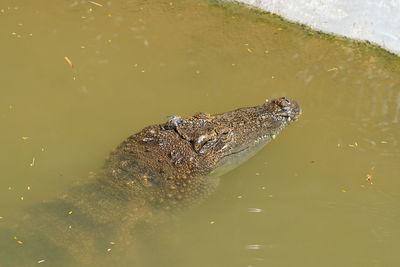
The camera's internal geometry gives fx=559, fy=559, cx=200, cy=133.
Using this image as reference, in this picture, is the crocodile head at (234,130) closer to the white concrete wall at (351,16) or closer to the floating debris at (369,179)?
the floating debris at (369,179)

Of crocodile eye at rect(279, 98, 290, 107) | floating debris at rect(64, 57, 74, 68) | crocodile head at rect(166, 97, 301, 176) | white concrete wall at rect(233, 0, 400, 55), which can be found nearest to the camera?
crocodile head at rect(166, 97, 301, 176)

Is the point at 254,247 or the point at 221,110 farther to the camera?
the point at 221,110

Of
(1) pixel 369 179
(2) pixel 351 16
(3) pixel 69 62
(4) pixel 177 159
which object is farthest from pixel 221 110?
(2) pixel 351 16

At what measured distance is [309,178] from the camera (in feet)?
19.0

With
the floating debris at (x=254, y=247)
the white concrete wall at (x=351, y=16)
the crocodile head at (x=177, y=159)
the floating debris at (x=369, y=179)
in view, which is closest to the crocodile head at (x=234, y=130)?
the crocodile head at (x=177, y=159)

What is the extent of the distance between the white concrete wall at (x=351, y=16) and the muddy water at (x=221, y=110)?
17 cm

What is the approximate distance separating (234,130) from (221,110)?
619 millimetres

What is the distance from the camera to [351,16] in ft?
24.9

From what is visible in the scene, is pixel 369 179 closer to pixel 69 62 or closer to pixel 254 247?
pixel 254 247

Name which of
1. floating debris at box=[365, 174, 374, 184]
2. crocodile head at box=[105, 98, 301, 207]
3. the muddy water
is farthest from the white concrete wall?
crocodile head at box=[105, 98, 301, 207]

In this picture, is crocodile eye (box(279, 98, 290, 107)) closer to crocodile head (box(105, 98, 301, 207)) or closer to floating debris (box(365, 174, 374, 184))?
crocodile head (box(105, 98, 301, 207))

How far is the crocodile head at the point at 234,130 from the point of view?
5.51 metres

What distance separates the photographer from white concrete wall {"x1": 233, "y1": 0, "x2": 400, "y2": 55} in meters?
A: 7.41

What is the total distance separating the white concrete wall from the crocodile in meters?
2.72
